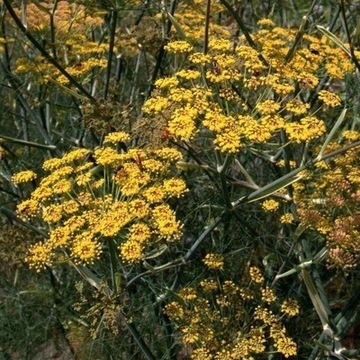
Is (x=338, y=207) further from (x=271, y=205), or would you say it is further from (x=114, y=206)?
(x=114, y=206)

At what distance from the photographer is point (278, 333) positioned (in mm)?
2863

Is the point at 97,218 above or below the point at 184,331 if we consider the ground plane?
above

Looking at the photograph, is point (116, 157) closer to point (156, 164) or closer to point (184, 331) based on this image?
point (156, 164)

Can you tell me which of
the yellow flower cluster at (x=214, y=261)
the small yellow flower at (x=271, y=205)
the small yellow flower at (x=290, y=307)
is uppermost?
the small yellow flower at (x=271, y=205)

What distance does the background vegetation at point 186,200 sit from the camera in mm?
2426

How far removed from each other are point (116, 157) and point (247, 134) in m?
0.58

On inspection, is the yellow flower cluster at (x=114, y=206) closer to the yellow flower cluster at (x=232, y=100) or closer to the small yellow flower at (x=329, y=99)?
the yellow flower cluster at (x=232, y=100)

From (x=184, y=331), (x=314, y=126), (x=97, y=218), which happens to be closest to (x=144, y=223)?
(x=97, y=218)

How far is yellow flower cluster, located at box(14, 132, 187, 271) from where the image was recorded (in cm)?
232

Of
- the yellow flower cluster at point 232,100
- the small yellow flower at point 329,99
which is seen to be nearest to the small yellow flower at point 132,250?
the yellow flower cluster at point 232,100

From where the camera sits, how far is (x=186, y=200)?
3.93 meters

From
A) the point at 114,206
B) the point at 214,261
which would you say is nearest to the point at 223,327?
the point at 214,261

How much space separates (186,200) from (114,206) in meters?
1.61

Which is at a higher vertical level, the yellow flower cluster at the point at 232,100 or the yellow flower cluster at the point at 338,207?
the yellow flower cluster at the point at 232,100
